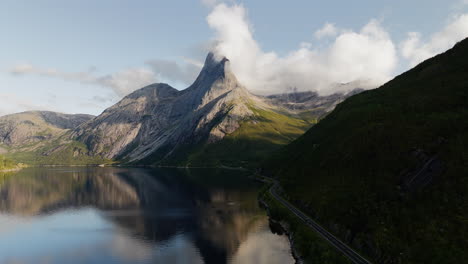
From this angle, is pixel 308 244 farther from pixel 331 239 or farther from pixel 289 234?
pixel 289 234

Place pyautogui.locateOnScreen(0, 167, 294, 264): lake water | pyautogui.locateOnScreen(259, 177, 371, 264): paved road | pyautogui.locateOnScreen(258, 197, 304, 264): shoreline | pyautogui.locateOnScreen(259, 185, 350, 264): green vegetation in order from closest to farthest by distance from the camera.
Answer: pyautogui.locateOnScreen(259, 177, 371, 264): paved road, pyautogui.locateOnScreen(259, 185, 350, 264): green vegetation, pyautogui.locateOnScreen(258, 197, 304, 264): shoreline, pyautogui.locateOnScreen(0, 167, 294, 264): lake water

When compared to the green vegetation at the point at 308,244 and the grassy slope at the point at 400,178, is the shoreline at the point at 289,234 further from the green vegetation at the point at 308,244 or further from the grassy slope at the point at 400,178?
the grassy slope at the point at 400,178

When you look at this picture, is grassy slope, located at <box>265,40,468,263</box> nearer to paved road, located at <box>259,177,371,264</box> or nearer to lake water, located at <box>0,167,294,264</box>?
paved road, located at <box>259,177,371,264</box>

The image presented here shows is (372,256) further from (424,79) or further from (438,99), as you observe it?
(424,79)

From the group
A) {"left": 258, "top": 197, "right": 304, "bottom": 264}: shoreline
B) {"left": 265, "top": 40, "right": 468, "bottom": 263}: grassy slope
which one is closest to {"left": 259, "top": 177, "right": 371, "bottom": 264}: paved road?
{"left": 265, "top": 40, "right": 468, "bottom": 263}: grassy slope

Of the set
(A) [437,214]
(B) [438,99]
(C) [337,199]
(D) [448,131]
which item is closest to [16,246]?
(C) [337,199]

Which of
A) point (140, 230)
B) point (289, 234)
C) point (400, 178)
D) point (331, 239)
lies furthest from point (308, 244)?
point (140, 230)

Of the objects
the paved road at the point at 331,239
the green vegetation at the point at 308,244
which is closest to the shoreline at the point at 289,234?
the green vegetation at the point at 308,244
